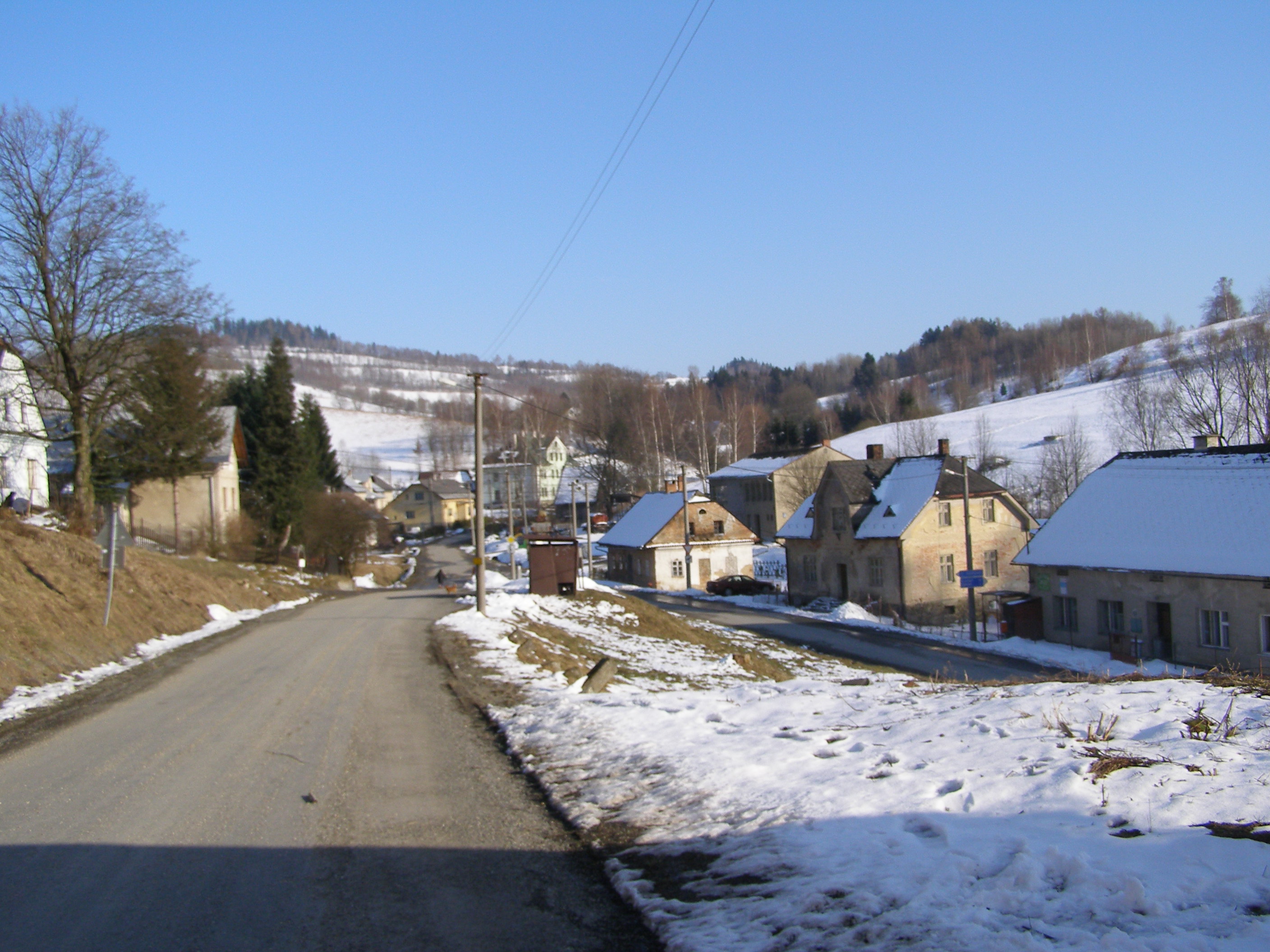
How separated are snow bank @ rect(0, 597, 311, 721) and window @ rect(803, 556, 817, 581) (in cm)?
3041

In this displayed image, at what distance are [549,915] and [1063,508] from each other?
111ft

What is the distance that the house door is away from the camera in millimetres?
29047

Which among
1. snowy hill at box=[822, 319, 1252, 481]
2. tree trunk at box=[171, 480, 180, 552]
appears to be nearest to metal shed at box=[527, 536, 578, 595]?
tree trunk at box=[171, 480, 180, 552]

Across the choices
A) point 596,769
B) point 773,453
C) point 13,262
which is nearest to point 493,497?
point 773,453

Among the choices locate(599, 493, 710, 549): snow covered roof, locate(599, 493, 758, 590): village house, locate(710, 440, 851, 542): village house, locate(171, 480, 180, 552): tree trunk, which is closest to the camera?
locate(171, 480, 180, 552): tree trunk

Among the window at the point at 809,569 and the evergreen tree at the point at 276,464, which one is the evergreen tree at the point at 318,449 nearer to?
the evergreen tree at the point at 276,464

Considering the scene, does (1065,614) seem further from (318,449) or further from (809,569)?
(318,449)

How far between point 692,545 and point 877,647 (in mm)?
25494

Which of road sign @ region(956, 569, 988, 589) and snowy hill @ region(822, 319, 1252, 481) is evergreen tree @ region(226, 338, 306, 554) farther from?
snowy hill @ region(822, 319, 1252, 481)

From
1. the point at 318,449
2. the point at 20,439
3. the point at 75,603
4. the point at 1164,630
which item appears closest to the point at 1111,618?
the point at 1164,630

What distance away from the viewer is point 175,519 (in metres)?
43.3

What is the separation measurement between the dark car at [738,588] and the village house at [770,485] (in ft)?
65.5

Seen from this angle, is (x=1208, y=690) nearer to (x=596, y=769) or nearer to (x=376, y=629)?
(x=596, y=769)

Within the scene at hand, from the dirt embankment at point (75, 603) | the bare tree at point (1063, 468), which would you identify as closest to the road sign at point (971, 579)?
the dirt embankment at point (75, 603)
